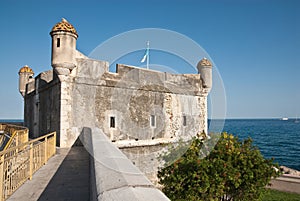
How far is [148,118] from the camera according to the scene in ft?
42.4

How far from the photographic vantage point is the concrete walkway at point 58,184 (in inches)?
148

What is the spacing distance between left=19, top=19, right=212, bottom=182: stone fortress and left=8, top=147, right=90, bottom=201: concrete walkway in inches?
165

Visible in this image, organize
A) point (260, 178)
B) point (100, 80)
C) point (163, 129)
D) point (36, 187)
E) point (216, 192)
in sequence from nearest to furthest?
point (36, 187) → point (216, 192) → point (260, 178) → point (100, 80) → point (163, 129)

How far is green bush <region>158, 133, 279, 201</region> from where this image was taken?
593cm

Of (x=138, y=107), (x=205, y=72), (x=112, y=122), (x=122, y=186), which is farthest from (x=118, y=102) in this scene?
(x=122, y=186)

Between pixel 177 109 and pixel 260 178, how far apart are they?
7866 mm

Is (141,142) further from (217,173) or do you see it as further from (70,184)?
(70,184)

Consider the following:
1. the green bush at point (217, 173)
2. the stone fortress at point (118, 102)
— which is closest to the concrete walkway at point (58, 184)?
the green bush at point (217, 173)

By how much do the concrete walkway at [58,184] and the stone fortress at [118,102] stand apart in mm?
4185

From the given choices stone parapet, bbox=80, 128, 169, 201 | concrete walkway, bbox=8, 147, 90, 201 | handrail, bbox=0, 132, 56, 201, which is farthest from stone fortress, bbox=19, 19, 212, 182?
stone parapet, bbox=80, 128, 169, 201

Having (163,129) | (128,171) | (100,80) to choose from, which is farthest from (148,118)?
(128,171)

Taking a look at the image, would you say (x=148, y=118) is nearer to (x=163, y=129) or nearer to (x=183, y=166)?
(x=163, y=129)

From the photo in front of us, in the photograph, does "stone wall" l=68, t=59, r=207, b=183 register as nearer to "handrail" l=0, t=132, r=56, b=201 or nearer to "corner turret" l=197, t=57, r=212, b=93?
"corner turret" l=197, t=57, r=212, b=93

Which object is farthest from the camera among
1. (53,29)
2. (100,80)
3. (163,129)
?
(163,129)
